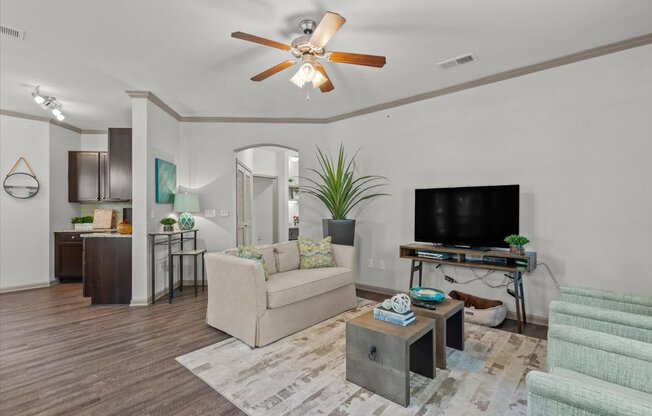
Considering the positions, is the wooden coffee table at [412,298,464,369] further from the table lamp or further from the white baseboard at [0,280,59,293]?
the white baseboard at [0,280,59,293]

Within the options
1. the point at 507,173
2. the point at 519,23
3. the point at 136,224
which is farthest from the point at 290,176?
the point at 519,23

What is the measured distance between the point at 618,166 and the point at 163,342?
4619 mm

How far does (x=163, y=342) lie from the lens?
9.95 ft

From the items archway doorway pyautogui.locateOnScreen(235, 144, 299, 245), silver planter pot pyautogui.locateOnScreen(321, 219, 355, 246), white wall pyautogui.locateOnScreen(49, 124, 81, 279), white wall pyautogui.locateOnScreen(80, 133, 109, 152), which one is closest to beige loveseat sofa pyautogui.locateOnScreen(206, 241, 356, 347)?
silver planter pot pyautogui.locateOnScreen(321, 219, 355, 246)

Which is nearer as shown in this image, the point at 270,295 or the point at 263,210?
the point at 270,295

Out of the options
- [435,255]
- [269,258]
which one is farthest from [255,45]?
[435,255]

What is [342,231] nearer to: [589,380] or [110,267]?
[110,267]

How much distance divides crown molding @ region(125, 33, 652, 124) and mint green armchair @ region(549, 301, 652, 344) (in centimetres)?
259

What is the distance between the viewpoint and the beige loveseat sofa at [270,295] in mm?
2902

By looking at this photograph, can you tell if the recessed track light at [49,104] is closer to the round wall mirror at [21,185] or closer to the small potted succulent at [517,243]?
the round wall mirror at [21,185]

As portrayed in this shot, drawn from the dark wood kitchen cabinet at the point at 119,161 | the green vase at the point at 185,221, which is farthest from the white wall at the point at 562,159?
the dark wood kitchen cabinet at the point at 119,161

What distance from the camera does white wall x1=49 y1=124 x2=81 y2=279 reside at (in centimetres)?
534

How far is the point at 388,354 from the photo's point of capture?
6.88 feet

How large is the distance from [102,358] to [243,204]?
4.02 meters
